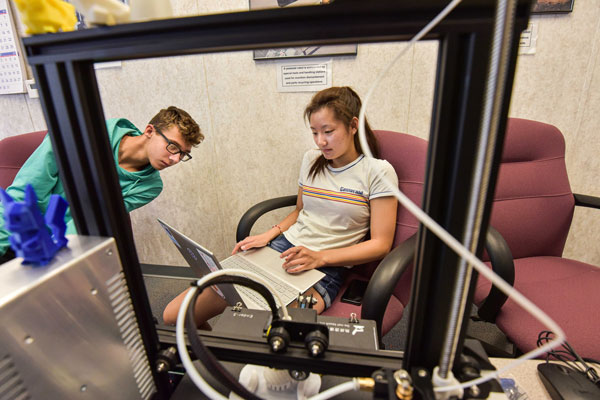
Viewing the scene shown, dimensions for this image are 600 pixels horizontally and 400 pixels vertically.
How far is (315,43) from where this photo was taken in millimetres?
303

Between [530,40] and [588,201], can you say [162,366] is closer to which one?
[588,201]

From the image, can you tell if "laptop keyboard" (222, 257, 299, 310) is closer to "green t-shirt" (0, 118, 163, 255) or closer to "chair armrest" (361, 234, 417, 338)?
"chair armrest" (361, 234, 417, 338)

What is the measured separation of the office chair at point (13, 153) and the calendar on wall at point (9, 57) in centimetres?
69

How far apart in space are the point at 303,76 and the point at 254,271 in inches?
39.3

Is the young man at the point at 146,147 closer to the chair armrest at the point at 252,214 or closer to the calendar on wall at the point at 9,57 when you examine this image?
the chair armrest at the point at 252,214

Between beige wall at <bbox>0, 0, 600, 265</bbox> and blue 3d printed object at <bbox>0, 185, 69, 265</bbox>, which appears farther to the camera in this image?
beige wall at <bbox>0, 0, 600, 265</bbox>

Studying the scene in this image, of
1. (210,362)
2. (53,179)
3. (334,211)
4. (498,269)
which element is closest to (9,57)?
(53,179)

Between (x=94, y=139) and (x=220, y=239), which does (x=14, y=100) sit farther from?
(x=94, y=139)

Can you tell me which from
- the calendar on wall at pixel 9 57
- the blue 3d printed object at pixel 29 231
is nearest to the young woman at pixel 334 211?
the blue 3d printed object at pixel 29 231

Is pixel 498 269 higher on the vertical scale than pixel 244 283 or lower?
lower

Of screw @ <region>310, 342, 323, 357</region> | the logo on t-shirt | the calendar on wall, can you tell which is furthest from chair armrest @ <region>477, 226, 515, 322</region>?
the calendar on wall

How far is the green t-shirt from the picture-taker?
45.4 inches

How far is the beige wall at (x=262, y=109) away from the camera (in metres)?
1.29

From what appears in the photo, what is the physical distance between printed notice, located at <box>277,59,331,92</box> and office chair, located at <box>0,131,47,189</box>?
3.98ft
